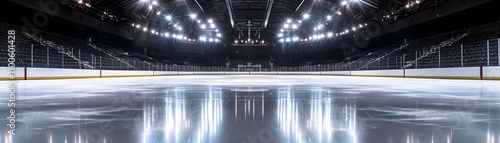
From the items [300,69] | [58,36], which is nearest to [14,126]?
[58,36]

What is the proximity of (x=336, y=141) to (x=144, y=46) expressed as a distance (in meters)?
44.2

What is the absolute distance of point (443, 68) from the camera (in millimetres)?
20672

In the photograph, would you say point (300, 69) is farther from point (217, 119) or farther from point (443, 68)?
point (217, 119)

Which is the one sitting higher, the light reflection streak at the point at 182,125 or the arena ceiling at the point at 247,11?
the arena ceiling at the point at 247,11

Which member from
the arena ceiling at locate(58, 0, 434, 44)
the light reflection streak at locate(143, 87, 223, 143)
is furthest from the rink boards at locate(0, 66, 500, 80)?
the light reflection streak at locate(143, 87, 223, 143)

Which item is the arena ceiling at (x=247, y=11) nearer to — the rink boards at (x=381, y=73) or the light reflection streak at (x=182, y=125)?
the rink boards at (x=381, y=73)

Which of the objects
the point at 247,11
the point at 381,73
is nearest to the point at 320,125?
the point at 381,73

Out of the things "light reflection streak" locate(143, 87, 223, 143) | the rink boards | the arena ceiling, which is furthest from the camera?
the arena ceiling

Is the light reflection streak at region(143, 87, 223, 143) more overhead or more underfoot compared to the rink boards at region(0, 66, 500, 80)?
more underfoot

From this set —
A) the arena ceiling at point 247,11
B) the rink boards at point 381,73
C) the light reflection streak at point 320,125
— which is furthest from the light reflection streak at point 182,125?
the arena ceiling at point 247,11

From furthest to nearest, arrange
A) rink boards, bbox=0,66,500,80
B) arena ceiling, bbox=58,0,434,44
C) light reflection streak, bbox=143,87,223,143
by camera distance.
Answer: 1. arena ceiling, bbox=58,0,434,44
2. rink boards, bbox=0,66,500,80
3. light reflection streak, bbox=143,87,223,143

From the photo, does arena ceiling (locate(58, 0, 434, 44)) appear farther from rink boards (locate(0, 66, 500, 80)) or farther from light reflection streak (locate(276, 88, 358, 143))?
light reflection streak (locate(276, 88, 358, 143))

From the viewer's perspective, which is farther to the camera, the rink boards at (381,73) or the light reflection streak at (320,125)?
the rink boards at (381,73)

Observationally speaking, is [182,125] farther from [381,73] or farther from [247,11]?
[247,11]
